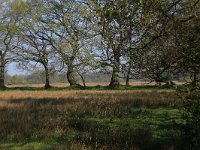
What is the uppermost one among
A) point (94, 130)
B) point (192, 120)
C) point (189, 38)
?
point (189, 38)

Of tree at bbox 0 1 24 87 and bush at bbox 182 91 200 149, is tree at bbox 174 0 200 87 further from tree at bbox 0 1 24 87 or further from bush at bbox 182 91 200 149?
tree at bbox 0 1 24 87

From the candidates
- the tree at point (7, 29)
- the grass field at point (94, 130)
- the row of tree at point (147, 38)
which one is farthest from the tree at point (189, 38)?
the tree at point (7, 29)

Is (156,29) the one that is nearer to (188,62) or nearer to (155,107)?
(188,62)

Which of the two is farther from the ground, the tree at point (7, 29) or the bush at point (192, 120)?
the tree at point (7, 29)

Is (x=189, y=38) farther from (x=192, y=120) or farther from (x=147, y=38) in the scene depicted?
(x=192, y=120)

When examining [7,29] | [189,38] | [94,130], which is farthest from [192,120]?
[7,29]

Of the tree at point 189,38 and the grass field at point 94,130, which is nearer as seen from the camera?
the tree at point 189,38

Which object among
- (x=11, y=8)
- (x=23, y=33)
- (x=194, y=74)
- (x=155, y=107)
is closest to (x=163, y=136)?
(x=194, y=74)

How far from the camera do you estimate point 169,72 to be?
308 inches

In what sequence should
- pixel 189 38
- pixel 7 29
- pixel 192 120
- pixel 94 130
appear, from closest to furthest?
pixel 189 38, pixel 192 120, pixel 94 130, pixel 7 29

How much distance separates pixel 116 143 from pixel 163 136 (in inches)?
74.8

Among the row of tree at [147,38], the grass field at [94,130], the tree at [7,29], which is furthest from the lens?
the tree at [7,29]

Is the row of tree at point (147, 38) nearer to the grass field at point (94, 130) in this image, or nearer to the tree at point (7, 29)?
the grass field at point (94, 130)

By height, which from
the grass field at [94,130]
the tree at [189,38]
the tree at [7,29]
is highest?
the tree at [7,29]
